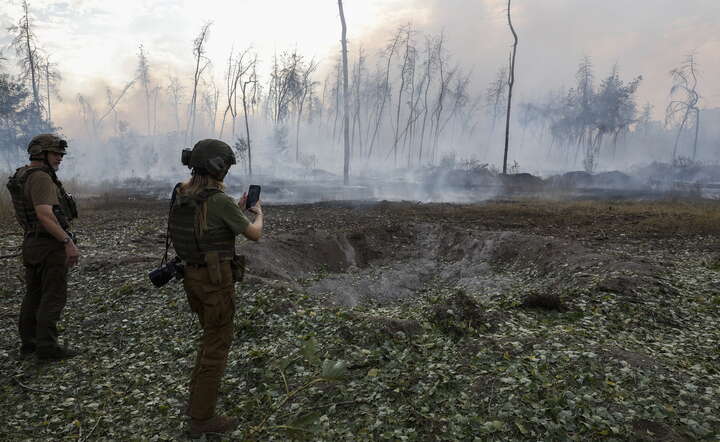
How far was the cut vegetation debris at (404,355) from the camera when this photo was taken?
11.4ft

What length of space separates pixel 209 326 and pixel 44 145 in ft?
10.4

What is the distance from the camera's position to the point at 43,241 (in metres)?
4.58

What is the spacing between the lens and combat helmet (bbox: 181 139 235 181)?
319 centimetres

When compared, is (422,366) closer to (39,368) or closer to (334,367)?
(334,367)

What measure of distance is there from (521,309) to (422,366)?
2516 millimetres

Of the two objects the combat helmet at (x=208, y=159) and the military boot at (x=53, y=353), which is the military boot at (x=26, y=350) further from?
the combat helmet at (x=208, y=159)

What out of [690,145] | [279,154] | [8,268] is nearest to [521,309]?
[8,268]

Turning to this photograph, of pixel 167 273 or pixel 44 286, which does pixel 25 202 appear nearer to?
pixel 44 286

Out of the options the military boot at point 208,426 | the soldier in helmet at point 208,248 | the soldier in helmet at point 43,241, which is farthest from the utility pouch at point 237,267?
the soldier in helmet at point 43,241

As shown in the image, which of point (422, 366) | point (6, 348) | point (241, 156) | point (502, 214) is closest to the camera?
point (422, 366)

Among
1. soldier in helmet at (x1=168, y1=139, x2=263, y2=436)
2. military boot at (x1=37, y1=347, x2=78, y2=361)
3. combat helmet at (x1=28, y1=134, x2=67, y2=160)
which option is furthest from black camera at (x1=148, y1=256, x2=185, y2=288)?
military boot at (x1=37, y1=347, x2=78, y2=361)

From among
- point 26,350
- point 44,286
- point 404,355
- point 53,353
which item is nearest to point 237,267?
point 404,355

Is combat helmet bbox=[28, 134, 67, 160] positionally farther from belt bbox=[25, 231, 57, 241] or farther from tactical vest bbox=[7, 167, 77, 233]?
belt bbox=[25, 231, 57, 241]

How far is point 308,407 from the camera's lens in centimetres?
372
